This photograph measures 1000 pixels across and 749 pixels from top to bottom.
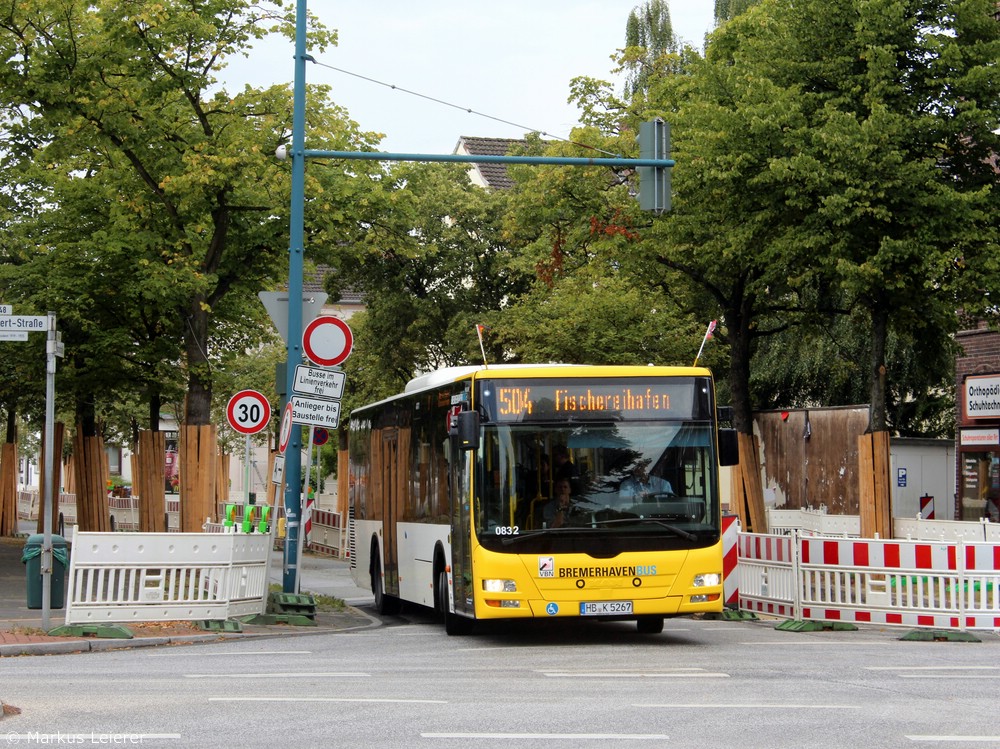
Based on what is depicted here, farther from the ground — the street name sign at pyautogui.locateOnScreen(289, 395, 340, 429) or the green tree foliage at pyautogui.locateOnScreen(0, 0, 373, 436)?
the green tree foliage at pyautogui.locateOnScreen(0, 0, 373, 436)

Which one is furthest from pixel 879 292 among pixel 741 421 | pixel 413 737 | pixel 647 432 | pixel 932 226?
pixel 413 737

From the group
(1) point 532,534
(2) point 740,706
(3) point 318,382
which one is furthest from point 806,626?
(2) point 740,706

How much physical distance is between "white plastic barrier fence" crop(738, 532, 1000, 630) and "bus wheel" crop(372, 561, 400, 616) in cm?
526

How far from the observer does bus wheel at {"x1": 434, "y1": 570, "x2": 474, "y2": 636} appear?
16.8 metres

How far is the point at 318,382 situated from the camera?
59.5ft

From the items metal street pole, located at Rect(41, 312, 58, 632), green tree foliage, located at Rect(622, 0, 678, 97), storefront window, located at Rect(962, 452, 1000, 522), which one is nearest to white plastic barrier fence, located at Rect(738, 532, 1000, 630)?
metal street pole, located at Rect(41, 312, 58, 632)

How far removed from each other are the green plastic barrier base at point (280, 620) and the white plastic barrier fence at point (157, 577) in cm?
15

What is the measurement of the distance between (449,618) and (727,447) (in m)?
3.78

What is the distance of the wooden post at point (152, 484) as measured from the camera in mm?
28875

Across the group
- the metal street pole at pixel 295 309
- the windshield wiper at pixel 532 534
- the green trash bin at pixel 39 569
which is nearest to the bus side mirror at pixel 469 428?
the windshield wiper at pixel 532 534

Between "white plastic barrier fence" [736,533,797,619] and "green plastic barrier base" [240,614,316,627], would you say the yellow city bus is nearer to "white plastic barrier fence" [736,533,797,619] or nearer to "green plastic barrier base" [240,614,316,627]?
"green plastic barrier base" [240,614,316,627]

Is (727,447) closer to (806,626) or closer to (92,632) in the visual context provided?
(806,626)

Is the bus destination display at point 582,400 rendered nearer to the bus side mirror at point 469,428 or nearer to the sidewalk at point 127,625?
the bus side mirror at point 469,428

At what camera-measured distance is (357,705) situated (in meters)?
10.2
